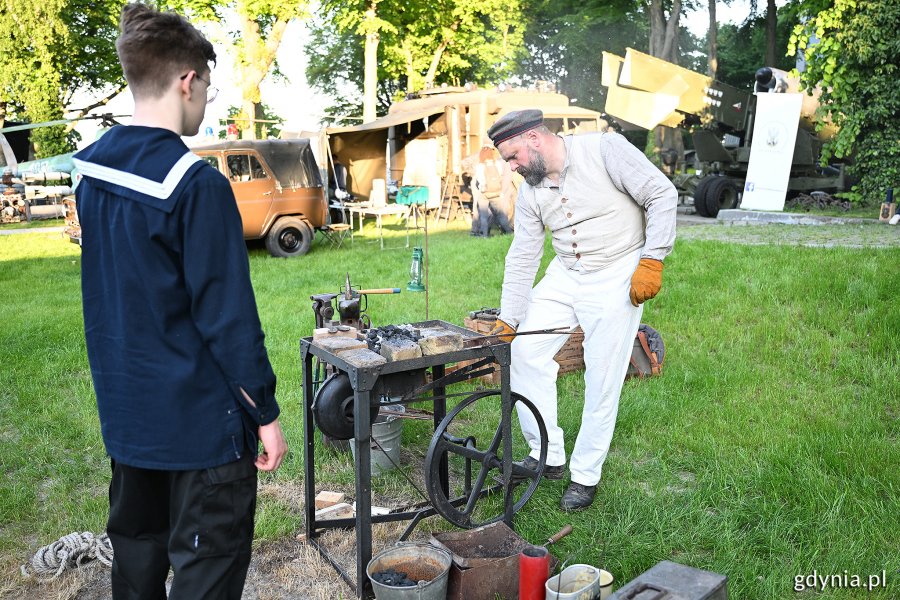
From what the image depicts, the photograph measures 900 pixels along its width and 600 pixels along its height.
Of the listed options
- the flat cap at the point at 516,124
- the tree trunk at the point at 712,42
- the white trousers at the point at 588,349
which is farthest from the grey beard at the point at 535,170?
the tree trunk at the point at 712,42

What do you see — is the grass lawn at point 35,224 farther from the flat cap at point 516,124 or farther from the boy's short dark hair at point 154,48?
the boy's short dark hair at point 154,48

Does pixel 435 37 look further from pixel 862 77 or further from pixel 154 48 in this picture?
pixel 154 48

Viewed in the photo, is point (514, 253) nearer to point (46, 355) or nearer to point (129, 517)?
point (129, 517)

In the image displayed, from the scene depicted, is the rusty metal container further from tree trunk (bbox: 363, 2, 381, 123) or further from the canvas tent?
tree trunk (bbox: 363, 2, 381, 123)

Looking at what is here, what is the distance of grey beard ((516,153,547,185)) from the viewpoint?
12.6 ft

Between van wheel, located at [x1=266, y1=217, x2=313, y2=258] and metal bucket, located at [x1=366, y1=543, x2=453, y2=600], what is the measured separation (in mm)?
10410

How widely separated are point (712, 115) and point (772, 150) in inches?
61.1

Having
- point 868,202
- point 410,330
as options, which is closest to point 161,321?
point 410,330

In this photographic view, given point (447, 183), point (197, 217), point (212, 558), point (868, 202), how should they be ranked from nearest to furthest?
point (197, 217) < point (212, 558) < point (868, 202) < point (447, 183)

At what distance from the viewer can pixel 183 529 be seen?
2084mm

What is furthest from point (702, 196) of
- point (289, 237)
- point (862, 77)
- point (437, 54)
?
point (437, 54)

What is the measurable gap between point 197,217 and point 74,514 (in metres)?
2.86

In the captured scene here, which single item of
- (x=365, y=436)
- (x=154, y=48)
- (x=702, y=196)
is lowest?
(x=365, y=436)

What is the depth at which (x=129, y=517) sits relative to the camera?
87.0 inches
